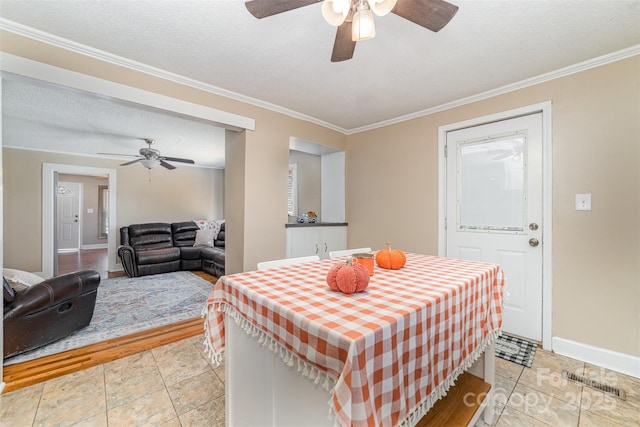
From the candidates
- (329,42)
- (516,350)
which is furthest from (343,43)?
(516,350)

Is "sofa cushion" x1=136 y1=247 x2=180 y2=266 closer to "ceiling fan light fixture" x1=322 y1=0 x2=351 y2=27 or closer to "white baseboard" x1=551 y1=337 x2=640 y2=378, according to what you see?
"ceiling fan light fixture" x1=322 y1=0 x2=351 y2=27

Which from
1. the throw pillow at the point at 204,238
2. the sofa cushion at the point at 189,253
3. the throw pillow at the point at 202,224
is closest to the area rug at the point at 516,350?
the sofa cushion at the point at 189,253

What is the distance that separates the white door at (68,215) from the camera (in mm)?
7707

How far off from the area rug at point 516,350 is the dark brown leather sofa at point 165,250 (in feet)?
12.5

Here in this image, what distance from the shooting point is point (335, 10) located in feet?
3.52

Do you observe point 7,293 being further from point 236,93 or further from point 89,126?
point 89,126

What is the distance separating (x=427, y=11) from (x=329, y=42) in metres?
0.84

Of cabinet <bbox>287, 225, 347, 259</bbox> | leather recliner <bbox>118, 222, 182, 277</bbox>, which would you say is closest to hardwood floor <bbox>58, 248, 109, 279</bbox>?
leather recliner <bbox>118, 222, 182, 277</bbox>

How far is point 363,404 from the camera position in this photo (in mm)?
656

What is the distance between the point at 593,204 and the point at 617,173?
256 mm

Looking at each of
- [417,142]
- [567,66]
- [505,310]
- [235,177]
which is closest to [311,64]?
[235,177]

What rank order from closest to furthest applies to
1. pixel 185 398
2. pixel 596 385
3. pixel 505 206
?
1. pixel 185 398
2. pixel 596 385
3. pixel 505 206

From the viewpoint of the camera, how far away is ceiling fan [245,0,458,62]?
106 centimetres

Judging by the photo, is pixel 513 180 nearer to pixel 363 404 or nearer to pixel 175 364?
pixel 363 404
